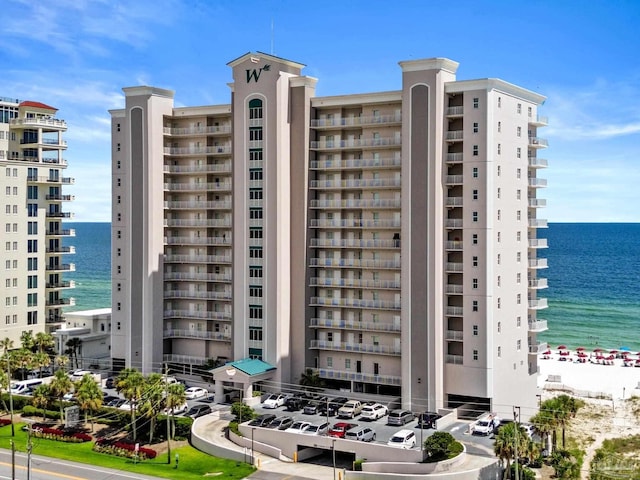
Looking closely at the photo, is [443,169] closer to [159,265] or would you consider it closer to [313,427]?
[313,427]

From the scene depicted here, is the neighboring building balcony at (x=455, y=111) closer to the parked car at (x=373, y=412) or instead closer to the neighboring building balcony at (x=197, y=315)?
the parked car at (x=373, y=412)

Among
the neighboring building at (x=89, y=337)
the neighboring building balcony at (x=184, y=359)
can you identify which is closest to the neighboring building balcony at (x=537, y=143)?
the neighboring building balcony at (x=184, y=359)

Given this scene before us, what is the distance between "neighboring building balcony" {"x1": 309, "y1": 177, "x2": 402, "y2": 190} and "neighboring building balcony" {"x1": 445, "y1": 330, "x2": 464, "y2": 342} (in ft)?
48.5

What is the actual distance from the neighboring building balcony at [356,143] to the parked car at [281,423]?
27.2 meters

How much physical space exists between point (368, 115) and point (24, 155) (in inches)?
1797

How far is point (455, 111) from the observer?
7256cm

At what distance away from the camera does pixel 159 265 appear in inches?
3410

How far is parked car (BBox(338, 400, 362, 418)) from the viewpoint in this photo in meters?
70.6

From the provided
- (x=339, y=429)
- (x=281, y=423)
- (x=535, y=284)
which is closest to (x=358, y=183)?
(x=535, y=284)

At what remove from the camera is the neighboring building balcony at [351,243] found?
253 feet

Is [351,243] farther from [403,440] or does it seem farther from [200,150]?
[403,440]

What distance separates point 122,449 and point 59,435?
7.55 meters

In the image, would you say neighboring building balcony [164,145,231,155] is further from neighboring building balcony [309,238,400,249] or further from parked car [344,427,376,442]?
parked car [344,427,376,442]

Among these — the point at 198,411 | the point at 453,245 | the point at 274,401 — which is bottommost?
the point at 198,411
